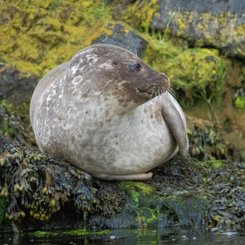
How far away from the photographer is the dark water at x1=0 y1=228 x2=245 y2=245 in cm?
778

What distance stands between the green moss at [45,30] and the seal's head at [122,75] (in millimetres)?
3336

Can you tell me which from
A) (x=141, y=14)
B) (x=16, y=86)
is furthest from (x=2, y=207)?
(x=141, y=14)

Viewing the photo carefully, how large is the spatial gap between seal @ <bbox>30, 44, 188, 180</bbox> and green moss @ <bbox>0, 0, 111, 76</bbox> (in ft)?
10.2

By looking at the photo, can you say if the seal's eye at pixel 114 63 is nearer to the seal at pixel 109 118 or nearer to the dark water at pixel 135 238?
the seal at pixel 109 118

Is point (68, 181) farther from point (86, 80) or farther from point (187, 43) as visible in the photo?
point (187, 43)

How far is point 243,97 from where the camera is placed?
12578 mm

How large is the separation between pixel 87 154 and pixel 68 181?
1.06ft

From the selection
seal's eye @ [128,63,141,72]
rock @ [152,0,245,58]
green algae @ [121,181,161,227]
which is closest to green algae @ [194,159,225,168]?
green algae @ [121,181,161,227]

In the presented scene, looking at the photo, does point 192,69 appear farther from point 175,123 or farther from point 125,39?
point 175,123

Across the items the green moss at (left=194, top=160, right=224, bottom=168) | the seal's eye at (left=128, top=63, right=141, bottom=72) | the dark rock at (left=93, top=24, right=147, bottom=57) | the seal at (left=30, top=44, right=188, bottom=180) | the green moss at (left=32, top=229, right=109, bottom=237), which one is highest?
the dark rock at (left=93, top=24, right=147, bottom=57)

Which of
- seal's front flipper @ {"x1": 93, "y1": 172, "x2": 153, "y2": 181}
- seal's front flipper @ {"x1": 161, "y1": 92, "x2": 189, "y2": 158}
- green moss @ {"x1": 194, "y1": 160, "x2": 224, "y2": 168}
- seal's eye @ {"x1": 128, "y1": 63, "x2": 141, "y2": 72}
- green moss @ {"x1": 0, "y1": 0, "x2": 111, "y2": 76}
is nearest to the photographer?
seal's eye @ {"x1": 128, "y1": 63, "x2": 141, "y2": 72}

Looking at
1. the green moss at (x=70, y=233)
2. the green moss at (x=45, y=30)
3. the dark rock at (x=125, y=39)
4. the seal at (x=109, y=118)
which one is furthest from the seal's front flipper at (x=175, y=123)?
the green moss at (x=45, y=30)

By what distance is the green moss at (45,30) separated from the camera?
41.2 feet

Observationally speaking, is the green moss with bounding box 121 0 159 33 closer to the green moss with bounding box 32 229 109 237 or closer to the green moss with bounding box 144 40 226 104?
the green moss with bounding box 144 40 226 104
